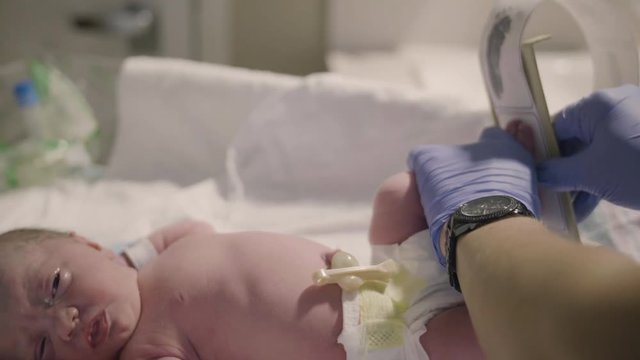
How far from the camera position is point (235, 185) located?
3.94 feet

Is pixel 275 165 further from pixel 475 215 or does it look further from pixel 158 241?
pixel 475 215

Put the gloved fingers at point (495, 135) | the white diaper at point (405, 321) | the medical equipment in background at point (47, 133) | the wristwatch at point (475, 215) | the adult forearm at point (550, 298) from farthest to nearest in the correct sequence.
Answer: the medical equipment in background at point (47, 133)
the gloved fingers at point (495, 135)
the white diaper at point (405, 321)
the wristwatch at point (475, 215)
the adult forearm at point (550, 298)

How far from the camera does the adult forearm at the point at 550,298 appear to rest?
36 centimetres

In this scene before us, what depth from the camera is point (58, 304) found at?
2.56ft

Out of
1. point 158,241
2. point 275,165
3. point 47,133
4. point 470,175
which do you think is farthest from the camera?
point 47,133

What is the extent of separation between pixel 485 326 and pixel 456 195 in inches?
9.2

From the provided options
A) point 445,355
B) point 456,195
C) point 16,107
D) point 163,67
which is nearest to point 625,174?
point 456,195

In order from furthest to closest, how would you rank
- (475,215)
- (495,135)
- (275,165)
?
(275,165), (495,135), (475,215)

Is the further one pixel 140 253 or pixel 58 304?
pixel 140 253

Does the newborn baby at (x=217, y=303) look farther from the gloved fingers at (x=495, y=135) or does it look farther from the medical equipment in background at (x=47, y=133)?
the medical equipment in background at (x=47, y=133)

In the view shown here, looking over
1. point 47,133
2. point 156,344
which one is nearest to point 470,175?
point 156,344

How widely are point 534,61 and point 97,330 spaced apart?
2.24 feet

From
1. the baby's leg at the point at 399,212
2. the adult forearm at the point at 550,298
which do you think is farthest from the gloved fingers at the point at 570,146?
the adult forearm at the point at 550,298

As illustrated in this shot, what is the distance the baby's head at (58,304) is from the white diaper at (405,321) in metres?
0.30
